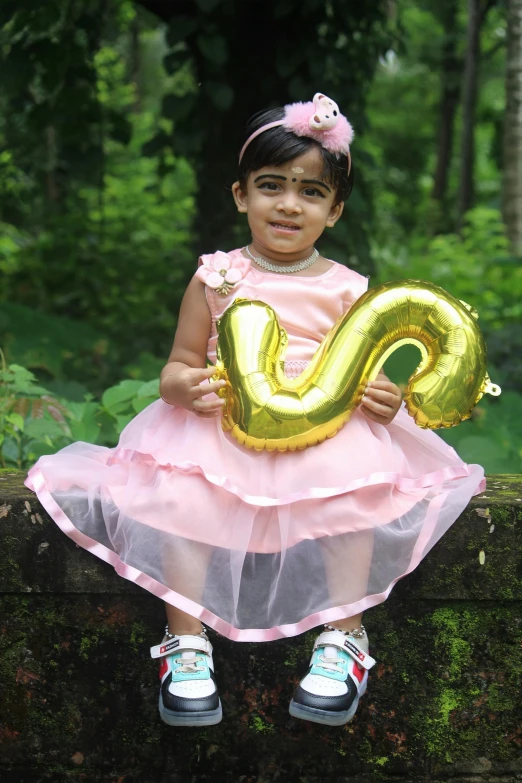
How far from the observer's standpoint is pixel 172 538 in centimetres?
186

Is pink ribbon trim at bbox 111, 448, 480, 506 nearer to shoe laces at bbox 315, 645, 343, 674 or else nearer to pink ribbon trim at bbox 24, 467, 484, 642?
pink ribbon trim at bbox 24, 467, 484, 642

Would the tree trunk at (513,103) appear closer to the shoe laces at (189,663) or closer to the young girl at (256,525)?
the young girl at (256,525)

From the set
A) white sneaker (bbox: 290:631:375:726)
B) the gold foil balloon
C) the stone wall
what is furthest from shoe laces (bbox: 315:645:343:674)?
the gold foil balloon

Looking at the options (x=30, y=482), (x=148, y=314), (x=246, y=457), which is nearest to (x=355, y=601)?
(x=246, y=457)

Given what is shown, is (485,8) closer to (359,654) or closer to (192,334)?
(192,334)

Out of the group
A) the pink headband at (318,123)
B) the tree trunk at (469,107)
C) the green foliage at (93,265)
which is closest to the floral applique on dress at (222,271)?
the pink headband at (318,123)

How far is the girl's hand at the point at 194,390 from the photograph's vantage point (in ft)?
6.47

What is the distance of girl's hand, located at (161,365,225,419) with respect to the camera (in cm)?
197

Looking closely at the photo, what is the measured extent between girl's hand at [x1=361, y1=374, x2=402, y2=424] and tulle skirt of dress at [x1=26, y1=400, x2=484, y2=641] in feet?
0.30

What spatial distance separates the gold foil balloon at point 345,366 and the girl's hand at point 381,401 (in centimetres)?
2

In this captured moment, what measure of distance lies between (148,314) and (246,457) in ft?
14.4

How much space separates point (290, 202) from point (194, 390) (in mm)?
482

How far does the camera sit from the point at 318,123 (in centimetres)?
210

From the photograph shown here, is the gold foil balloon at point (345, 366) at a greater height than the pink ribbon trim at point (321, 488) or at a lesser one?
greater
